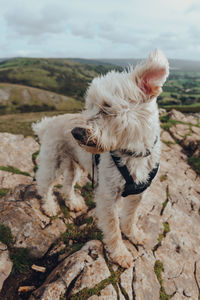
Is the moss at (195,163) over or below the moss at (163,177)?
below

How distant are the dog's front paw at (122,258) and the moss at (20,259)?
193 centimetres

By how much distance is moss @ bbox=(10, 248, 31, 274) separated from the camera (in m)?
4.23

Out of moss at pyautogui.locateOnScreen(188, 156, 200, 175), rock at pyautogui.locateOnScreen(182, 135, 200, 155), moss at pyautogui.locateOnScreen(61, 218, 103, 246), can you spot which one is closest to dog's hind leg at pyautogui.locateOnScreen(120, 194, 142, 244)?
moss at pyautogui.locateOnScreen(61, 218, 103, 246)

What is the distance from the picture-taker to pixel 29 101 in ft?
411

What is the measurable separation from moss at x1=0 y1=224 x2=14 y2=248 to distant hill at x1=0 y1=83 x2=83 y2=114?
11207cm

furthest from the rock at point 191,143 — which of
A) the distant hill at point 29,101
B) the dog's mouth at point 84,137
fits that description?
the distant hill at point 29,101

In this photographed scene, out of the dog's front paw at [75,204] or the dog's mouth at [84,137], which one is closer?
the dog's mouth at [84,137]

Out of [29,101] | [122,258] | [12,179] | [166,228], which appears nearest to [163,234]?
[166,228]

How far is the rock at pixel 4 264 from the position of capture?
13.0ft

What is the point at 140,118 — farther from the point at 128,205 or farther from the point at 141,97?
the point at 128,205

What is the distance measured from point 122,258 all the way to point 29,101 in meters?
134

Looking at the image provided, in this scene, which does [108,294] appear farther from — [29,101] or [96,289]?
[29,101]

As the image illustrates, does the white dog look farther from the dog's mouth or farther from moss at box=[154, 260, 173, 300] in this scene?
moss at box=[154, 260, 173, 300]

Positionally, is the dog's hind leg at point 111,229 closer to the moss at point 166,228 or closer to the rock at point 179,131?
the moss at point 166,228
